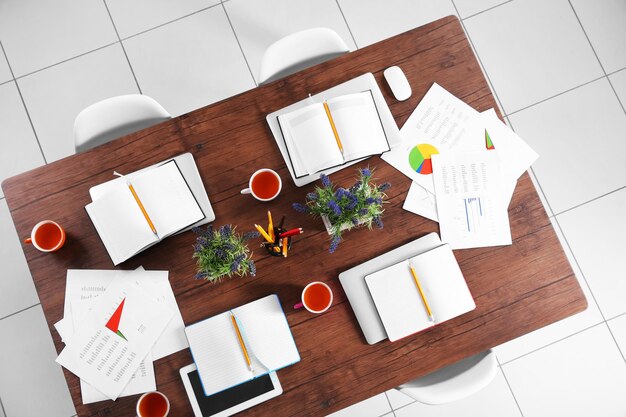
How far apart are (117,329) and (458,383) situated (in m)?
1.12

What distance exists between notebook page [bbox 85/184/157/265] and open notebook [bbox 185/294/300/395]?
1.02ft

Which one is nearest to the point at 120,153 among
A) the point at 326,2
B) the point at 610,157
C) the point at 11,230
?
the point at 11,230

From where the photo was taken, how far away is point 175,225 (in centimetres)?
158

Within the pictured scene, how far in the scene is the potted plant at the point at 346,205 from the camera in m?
1.55

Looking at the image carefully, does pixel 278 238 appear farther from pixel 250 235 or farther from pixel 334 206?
pixel 334 206

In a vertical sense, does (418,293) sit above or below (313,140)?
below

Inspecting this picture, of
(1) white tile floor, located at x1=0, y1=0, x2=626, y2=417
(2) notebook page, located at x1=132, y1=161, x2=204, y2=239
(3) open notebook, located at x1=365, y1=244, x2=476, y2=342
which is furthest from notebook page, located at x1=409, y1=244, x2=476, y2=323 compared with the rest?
(1) white tile floor, located at x1=0, y1=0, x2=626, y2=417

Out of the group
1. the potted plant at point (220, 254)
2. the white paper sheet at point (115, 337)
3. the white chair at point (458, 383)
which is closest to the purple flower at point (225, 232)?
the potted plant at point (220, 254)

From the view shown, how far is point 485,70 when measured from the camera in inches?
106

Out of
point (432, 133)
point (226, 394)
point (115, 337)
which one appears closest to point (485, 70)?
point (432, 133)

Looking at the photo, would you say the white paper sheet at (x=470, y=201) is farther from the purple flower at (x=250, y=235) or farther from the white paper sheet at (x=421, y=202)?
the purple flower at (x=250, y=235)

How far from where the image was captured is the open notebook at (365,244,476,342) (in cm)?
157

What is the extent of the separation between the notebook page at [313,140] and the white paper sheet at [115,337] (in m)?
0.66

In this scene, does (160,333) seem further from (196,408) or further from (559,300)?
(559,300)
